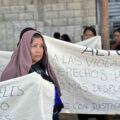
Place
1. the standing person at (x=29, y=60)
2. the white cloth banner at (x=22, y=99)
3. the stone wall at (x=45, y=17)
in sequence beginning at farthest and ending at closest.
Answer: the stone wall at (x=45, y=17) < the standing person at (x=29, y=60) < the white cloth banner at (x=22, y=99)

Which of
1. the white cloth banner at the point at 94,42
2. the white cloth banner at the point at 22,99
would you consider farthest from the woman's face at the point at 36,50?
the white cloth banner at the point at 94,42

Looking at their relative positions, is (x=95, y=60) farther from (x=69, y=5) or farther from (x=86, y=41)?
(x=69, y=5)

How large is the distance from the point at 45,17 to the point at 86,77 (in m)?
4.60

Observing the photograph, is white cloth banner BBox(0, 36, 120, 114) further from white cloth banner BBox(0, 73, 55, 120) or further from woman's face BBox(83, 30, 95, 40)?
white cloth banner BBox(0, 73, 55, 120)

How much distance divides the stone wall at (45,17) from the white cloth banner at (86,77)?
414 cm

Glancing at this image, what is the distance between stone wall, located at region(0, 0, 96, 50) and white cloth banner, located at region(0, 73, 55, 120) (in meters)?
5.80

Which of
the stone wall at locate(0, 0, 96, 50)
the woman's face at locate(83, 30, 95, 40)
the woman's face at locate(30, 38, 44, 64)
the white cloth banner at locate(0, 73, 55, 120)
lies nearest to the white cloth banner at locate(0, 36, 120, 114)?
the woman's face at locate(83, 30, 95, 40)

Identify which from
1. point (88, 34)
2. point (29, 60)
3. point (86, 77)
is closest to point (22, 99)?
point (29, 60)

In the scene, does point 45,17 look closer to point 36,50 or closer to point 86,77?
point 86,77

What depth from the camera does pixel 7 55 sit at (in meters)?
4.38

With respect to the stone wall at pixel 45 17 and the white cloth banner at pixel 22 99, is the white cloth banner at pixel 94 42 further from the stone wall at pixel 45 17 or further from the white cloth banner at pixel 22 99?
the stone wall at pixel 45 17

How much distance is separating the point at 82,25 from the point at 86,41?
3495mm

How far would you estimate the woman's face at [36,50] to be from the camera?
2.80 meters

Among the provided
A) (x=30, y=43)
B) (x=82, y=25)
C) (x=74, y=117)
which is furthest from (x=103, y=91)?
(x=82, y=25)
